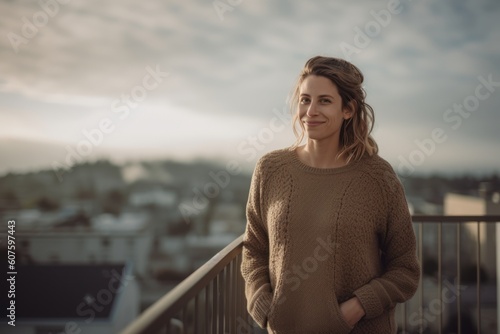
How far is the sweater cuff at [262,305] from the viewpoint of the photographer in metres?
1.44

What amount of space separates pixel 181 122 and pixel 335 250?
59.7 ft

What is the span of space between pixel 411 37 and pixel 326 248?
826 centimetres

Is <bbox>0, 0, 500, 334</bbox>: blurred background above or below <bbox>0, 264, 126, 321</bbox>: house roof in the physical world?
above

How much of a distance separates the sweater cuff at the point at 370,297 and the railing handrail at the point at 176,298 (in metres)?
0.46

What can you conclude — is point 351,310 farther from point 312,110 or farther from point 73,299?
point 73,299

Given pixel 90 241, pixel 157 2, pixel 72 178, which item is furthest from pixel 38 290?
pixel 157 2

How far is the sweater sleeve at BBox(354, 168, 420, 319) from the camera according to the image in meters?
1.37

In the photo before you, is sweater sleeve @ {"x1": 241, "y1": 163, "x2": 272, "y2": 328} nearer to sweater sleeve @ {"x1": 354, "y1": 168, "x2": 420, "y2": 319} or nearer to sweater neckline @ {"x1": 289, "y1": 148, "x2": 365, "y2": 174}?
sweater neckline @ {"x1": 289, "y1": 148, "x2": 365, "y2": 174}

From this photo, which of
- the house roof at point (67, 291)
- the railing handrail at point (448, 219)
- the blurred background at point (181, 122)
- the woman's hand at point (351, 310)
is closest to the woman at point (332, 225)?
the woman's hand at point (351, 310)

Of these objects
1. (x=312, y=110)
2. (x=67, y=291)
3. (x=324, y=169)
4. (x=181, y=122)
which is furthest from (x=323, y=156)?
(x=181, y=122)

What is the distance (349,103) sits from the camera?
4.91ft

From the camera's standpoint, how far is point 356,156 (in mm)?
1491

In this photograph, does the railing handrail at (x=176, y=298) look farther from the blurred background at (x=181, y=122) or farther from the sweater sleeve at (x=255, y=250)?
the blurred background at (x=181, y=122)

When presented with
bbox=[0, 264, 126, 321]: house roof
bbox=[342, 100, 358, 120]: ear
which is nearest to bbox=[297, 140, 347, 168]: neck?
bbox=[342, 100, 358, 120]: ear
